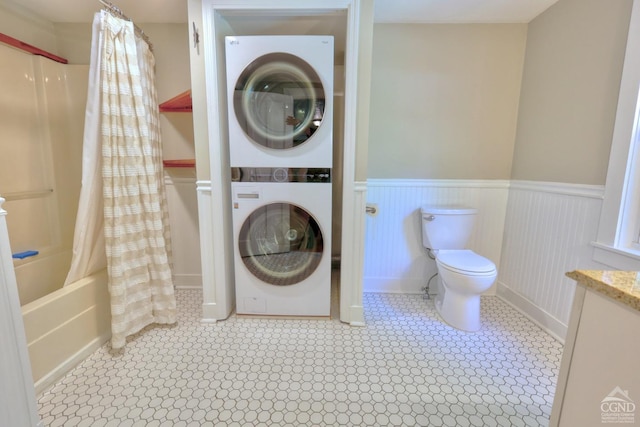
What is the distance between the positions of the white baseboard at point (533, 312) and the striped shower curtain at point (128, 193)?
2.54 meters

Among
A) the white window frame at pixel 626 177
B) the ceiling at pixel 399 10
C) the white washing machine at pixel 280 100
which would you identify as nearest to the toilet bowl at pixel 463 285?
the white window frame at pixel 626 177

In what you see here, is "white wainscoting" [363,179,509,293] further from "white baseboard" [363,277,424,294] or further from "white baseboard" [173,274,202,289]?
"white baseboard" [173,274,202,289]

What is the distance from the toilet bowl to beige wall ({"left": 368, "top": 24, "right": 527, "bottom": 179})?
0.73m

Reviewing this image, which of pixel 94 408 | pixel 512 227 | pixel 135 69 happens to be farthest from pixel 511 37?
pixel 94 408

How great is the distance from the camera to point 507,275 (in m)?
2.21

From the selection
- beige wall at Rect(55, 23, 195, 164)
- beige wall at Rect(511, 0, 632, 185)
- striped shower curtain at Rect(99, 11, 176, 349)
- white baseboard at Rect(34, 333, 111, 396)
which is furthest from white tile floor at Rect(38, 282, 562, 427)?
beige wall at Rect(55, 23, 195, 164)

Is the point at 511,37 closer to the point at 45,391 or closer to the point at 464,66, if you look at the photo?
the point at 464,66

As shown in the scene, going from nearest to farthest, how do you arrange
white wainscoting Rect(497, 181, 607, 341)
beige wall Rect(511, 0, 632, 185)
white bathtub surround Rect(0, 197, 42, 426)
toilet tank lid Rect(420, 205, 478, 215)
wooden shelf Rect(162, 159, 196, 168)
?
white bathtub surround Rect(0, 197, 42, 426)
beige wall Rect(511, 0, 632, 185)
white wainscoting Rect(497, 181, 607, 341)
toilet tank lid Rect(420, 205, 478, 215)
wooden shelf Rect(162, 159, 196, 168)

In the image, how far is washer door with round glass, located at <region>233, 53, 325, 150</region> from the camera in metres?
1.68

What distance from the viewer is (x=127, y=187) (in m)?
1.56

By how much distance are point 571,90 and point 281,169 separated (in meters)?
1.90

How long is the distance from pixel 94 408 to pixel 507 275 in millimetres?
2811

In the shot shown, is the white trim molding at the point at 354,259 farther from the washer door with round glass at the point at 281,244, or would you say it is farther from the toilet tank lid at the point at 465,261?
the toilet tank lid at the point at 465,261

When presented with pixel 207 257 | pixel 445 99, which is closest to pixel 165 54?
pixel 207 257
